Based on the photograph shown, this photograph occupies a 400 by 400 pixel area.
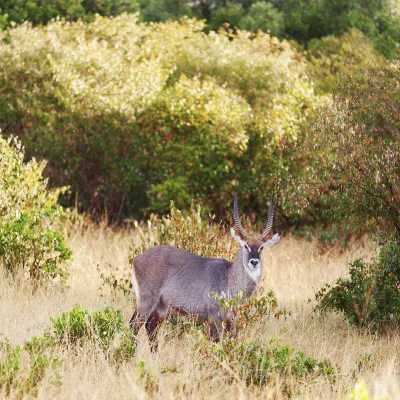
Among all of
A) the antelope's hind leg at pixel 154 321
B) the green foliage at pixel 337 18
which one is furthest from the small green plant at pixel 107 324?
the green foliage at pixel 337 18

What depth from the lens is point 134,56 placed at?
16938 millimetres

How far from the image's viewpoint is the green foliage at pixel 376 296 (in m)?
9.62

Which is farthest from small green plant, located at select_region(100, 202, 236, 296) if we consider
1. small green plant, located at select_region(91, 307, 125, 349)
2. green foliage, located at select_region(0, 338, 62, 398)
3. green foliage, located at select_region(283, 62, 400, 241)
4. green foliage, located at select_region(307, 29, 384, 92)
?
green foliage, located at select_region(307, 29, 384, 92)

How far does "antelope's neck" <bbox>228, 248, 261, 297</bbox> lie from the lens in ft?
26.3

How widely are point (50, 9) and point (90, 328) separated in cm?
1662

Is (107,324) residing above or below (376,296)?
below

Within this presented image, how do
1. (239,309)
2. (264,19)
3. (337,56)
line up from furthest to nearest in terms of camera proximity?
(264,19)
(337,56)
(239,309)

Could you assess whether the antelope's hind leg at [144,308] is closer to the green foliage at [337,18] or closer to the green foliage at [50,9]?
the green foliage at [50,9]

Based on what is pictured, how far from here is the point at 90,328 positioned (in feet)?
26.5

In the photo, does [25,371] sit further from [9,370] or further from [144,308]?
[144,308]

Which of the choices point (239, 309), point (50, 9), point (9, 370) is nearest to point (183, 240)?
point (239, 309)

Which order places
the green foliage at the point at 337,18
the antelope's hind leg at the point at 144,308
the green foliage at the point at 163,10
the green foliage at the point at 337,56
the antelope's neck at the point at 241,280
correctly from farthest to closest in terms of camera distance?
the green foliage at the point at 163,10
the green foliage at the point at 337,18
the green foliage at the point at 337,56
the antelope's hind leg at the point at 144,308
the antelope's neck at the point at 241,280

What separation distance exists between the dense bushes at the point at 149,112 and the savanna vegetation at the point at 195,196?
0.05 m

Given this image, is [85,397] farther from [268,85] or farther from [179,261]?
[268,85]
